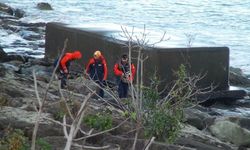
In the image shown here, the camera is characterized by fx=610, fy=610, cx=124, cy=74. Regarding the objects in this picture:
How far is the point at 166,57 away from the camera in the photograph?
1598 cm

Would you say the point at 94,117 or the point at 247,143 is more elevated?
the point at 94,117

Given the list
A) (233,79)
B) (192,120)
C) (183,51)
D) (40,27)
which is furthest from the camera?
(40,27)

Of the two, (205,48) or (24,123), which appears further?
(205,48)

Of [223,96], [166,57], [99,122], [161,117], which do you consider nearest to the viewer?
[161,117]

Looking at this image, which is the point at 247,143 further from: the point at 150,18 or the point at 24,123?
the point at 150,18

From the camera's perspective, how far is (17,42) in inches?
1075

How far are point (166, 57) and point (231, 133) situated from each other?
599cm

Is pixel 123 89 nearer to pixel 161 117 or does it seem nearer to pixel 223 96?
pixel 223 96

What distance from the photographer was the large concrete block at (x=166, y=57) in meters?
15.9

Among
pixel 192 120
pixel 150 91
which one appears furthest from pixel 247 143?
pixel 150 91

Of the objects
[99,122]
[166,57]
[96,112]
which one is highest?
[99,122]

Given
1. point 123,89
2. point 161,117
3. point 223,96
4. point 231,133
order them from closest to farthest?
1. point 161,117
2. point 231,133
3. point 123,89
4. point 223,96

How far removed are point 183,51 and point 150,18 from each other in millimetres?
32908

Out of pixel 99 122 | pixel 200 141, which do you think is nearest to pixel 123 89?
pixel 200 141
